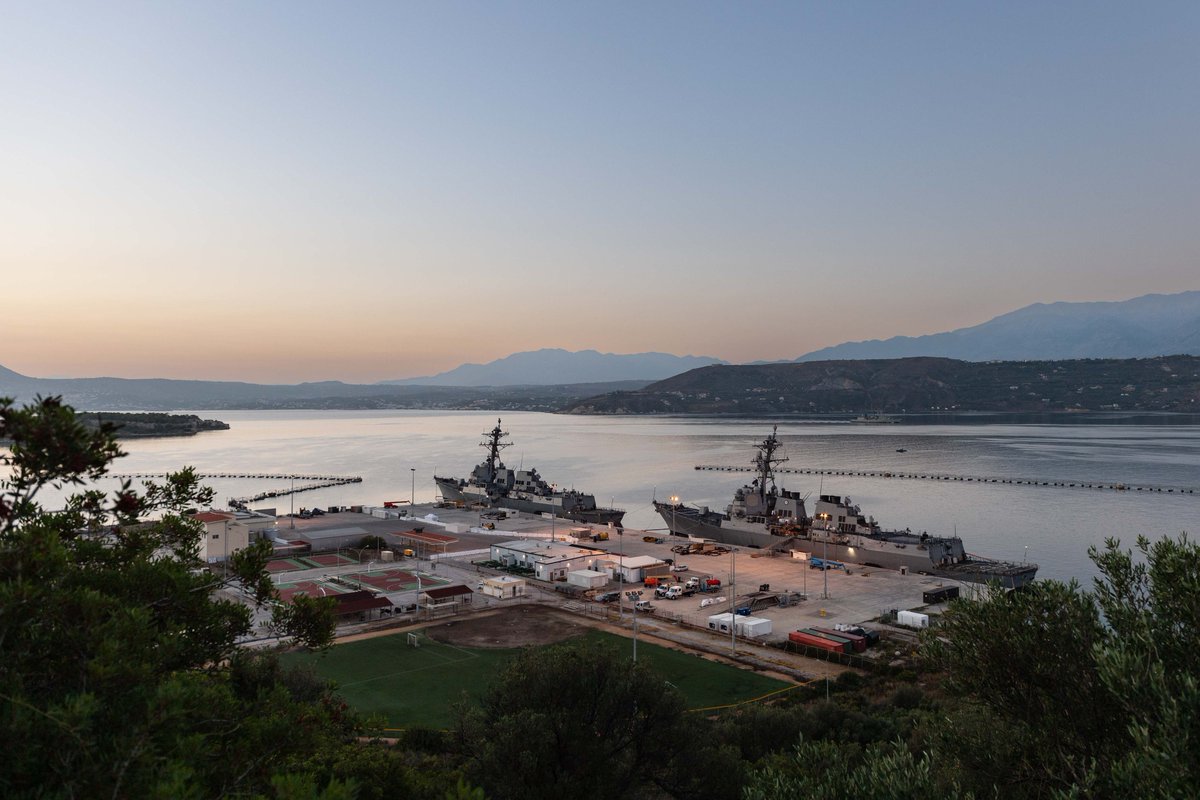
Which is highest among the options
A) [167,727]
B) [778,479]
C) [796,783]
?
[167,727]

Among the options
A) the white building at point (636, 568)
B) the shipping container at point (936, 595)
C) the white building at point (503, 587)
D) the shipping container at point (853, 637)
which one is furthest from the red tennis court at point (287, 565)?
the shipping container at point (936, 595)

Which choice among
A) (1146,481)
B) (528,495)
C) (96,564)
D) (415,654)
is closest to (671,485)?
(528,495)

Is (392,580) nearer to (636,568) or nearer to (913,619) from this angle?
Answer: (636,568)

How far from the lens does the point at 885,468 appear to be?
385 ft

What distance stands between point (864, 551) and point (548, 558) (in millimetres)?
24318

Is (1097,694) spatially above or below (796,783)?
above

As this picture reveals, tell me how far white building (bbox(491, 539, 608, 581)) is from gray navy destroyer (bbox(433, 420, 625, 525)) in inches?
758

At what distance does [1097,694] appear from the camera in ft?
30.0

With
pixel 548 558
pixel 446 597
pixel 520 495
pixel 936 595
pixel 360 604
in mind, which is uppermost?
pixel 360 604

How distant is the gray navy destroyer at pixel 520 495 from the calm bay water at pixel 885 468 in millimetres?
8847

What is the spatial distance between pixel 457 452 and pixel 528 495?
275ft

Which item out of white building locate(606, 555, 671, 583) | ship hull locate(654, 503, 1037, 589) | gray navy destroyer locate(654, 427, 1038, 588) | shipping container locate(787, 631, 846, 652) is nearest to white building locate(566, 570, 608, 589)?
white building locate(606, 555, 671, 583)

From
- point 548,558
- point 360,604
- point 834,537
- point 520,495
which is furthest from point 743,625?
point 520,495

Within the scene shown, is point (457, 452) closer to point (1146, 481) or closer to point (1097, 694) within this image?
point (1146, 481)
